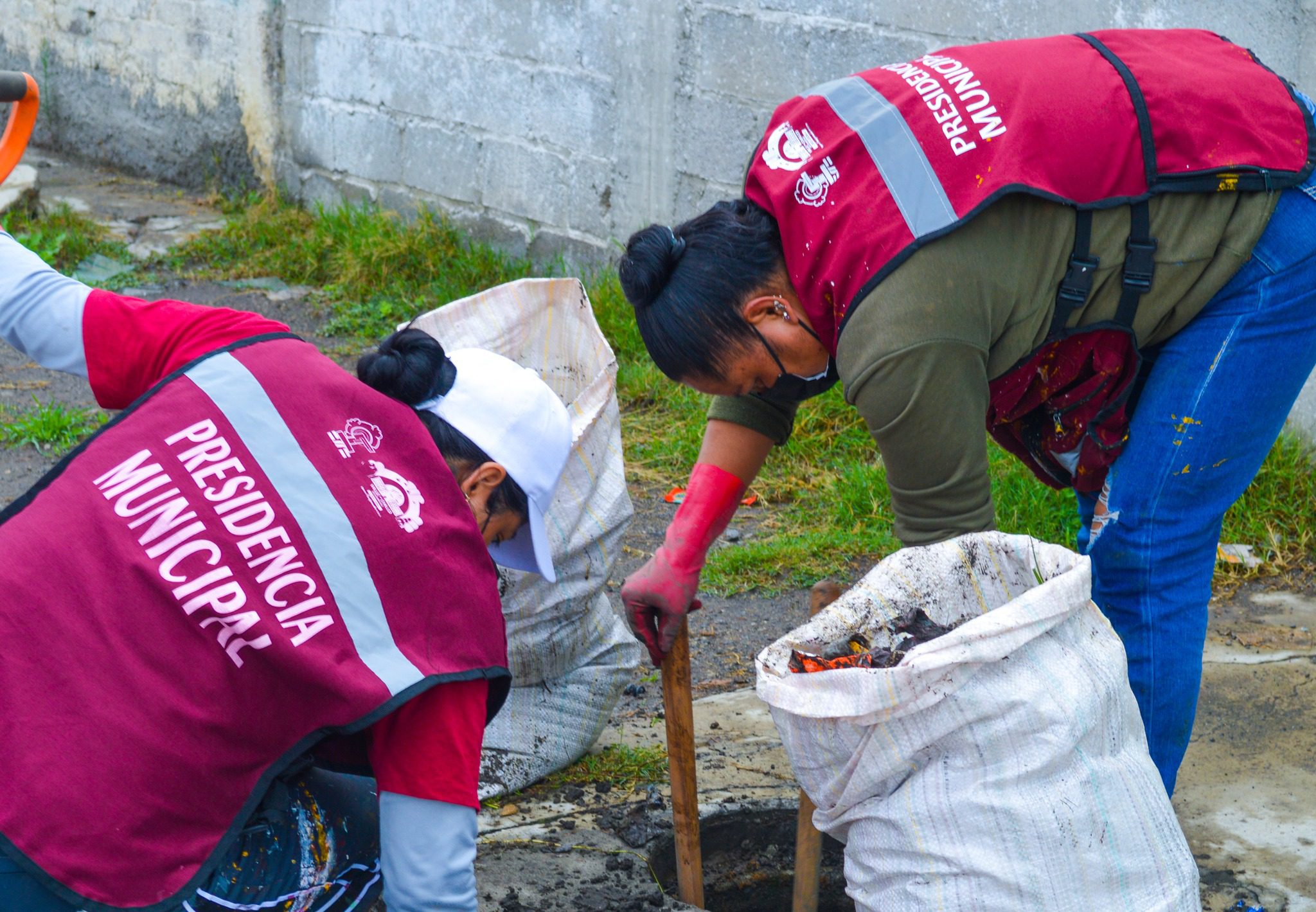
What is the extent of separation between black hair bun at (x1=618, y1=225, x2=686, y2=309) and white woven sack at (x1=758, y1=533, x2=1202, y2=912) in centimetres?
61

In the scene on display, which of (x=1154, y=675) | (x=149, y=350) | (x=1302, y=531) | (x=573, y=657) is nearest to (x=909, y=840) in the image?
(x=1154, y=675)

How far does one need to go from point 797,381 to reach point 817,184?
372mm

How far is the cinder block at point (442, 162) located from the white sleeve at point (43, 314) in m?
3.89

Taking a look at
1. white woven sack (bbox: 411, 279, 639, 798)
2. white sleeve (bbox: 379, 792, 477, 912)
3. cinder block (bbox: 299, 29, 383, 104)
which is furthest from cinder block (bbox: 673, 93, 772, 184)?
white sleeve (bbox: 379, 792, 477, 912)

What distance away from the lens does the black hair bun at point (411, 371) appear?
171 centimetres

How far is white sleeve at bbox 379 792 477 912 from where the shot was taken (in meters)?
1.52

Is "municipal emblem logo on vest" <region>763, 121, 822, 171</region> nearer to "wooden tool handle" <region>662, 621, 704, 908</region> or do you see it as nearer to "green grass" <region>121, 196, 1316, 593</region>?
"wooden tool handle" <region>662, 621, 704, 908</region>

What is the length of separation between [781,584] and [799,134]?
1779 mm

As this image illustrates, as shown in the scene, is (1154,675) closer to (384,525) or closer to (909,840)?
(909,840)

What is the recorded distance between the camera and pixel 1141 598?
213 centimetres

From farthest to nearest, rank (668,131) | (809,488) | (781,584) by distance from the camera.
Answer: (668,131) < (809,488) < (781,584)

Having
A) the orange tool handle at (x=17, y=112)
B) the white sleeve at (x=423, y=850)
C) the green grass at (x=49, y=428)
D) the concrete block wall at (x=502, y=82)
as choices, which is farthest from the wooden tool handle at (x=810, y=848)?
the green grass at (x=49, y=428)

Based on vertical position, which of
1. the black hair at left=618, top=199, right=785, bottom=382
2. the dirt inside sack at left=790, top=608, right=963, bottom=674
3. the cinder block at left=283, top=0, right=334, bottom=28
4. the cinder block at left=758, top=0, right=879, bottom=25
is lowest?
the dirt inside sack at left=790, top=608, right=963, bottom=674

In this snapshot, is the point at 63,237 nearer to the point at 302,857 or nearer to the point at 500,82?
the point at 500,82
